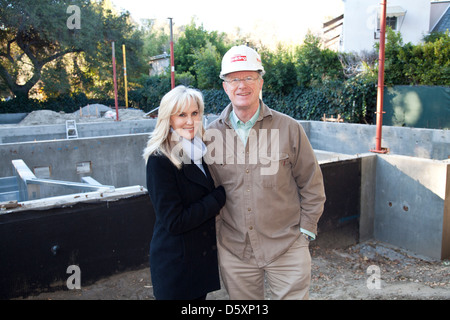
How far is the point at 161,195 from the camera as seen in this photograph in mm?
2141

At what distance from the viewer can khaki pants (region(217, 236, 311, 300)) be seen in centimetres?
248

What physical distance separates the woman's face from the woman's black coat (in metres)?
0.22

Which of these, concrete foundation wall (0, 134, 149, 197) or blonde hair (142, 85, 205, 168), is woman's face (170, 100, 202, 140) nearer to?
blonde hair (142, 85, 205, 168)

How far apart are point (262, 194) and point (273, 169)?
0.18 metres

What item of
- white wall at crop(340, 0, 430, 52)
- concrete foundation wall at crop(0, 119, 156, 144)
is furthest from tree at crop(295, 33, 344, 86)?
white wall at crop(340, 0, 430, 52)

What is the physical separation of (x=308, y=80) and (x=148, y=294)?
15.2m

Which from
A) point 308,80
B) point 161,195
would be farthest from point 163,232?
point 308,80

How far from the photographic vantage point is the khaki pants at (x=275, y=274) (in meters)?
2.48

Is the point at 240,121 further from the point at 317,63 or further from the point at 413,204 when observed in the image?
the point at 317,63

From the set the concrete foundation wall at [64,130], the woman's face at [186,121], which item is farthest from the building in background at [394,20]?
the woman's face at [186,121]

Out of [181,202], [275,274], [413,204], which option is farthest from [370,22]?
[181,202]

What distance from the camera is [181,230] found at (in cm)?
218

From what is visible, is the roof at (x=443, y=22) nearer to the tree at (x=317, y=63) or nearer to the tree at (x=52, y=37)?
the tree at (x=317, y=63)
